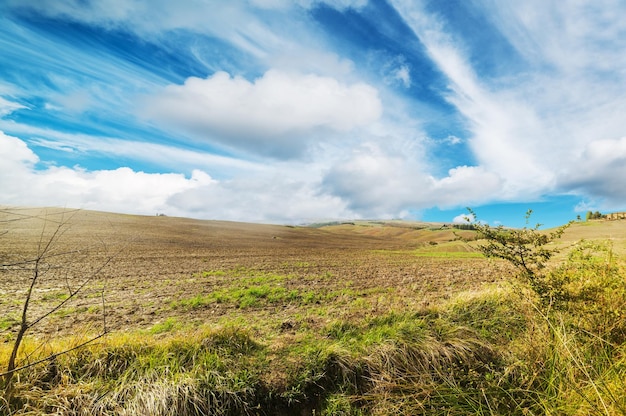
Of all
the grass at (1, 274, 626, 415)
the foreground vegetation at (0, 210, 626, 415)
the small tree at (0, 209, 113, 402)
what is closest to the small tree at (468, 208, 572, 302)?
the foreground vegetation at (0, 210, 626, 415)

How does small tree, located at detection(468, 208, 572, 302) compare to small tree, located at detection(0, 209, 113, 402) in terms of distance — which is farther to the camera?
small tree, located at detection(468, 208, 572, 302)

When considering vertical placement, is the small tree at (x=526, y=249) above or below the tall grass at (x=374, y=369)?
Result: above

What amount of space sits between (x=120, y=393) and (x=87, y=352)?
1305 millimetres

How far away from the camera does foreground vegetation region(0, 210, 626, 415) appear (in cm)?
497

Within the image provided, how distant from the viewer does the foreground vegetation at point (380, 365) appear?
16.3ft

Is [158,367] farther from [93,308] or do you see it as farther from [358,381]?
[93,308]

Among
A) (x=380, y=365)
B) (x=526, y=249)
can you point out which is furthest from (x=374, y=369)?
(x=526, y=249)

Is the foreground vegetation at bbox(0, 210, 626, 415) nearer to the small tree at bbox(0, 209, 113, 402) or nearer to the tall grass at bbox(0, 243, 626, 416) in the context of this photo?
the tall grass at bbox(0, 243, 626, 416)

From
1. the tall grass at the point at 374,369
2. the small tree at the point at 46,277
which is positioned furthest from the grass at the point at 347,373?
the small tree at the point at 46,277

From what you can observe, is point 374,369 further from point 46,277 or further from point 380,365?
point 46,277

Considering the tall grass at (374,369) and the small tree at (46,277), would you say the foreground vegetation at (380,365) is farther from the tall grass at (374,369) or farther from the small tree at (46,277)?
the small tree at (46,277)

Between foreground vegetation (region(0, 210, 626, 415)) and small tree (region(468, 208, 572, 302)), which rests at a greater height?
small tree (region(468, 208, 572, 302))

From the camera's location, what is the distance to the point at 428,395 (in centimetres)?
550

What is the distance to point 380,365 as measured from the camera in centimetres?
647
